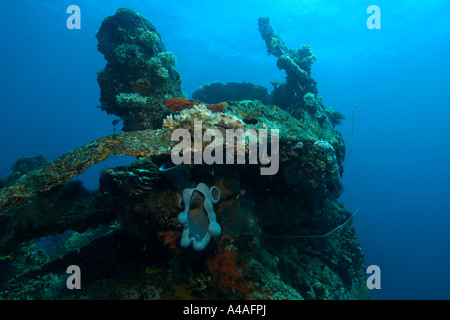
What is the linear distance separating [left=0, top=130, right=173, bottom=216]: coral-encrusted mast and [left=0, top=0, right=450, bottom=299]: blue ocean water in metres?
8.52

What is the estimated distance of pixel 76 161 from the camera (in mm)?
3186

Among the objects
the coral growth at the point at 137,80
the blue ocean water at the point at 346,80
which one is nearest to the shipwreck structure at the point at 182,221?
the coral growth at the point at 137,80

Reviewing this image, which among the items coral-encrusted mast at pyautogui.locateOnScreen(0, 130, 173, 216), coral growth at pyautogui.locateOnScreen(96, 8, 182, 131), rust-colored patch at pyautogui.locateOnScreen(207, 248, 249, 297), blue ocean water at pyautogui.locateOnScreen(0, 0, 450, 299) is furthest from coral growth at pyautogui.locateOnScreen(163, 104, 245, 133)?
blue ocean water at pyautogui.locateOnScreen(0, 0, 450, 299)

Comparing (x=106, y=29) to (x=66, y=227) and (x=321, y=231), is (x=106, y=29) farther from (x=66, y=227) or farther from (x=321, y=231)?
(x=321, y=231)

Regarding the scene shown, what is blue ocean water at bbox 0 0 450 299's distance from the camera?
126ft

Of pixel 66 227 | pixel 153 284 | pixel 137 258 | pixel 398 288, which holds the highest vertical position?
pixel 66 227

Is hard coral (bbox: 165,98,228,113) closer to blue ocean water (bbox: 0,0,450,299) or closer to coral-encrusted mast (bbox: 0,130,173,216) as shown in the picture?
→ coral-encrusted mast (bbox: 0,130,173,216)

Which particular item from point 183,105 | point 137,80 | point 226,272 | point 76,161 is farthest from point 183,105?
point 226,272

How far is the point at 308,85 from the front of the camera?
12.1 m

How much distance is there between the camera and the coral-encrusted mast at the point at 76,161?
286cm

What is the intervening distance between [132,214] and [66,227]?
39.7 inches

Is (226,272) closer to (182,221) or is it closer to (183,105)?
(182,221)

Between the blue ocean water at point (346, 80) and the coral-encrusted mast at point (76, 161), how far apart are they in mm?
8518

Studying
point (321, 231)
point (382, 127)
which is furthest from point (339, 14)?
point (382, 127)
